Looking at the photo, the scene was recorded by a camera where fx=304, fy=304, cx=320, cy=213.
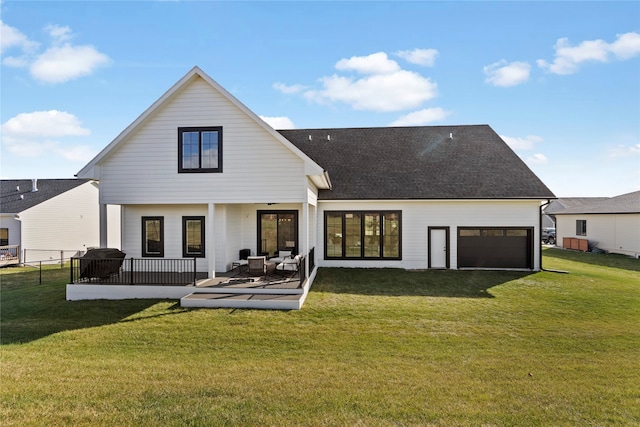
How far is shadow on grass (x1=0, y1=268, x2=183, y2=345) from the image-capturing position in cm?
738

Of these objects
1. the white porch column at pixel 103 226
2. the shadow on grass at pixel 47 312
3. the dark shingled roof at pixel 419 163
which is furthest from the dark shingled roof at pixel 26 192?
the dark shingled roof at pixel 419 163

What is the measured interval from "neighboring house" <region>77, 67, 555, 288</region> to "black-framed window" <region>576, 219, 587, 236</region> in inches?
601

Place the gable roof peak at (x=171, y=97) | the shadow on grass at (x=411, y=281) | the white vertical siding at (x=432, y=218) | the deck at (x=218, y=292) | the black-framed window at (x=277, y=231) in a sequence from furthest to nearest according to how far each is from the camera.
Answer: the white vertical siding at (x=432, y=218), the black-framed window at (x=277, y=231), the shadow on grass at (x=411, y=281), the gable roof peak at (x=171, y=97), the deck at (x=218, y=292)

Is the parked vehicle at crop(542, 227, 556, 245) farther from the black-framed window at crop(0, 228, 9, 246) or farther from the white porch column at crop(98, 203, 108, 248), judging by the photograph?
the black-framed window at crop(0, 228, 9, 246)

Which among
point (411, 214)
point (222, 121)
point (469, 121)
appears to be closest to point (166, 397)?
point (222, 121)

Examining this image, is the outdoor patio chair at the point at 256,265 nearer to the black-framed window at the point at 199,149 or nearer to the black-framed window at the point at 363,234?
the black-framed window at the point at 199,149

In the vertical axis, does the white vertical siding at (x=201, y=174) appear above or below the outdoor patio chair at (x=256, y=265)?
above

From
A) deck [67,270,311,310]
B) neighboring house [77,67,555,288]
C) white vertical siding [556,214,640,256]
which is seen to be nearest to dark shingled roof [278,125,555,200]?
neighboring house [77,67,555,288]

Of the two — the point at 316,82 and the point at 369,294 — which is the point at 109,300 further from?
the point at 316,82

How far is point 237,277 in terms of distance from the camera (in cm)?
1145

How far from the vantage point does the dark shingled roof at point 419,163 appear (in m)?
14.8

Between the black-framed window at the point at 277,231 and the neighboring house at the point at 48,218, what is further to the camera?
the neighboring house at the point at 48,218

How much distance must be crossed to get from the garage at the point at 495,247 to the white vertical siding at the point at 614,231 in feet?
44.9

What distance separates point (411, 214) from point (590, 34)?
10465 mm
